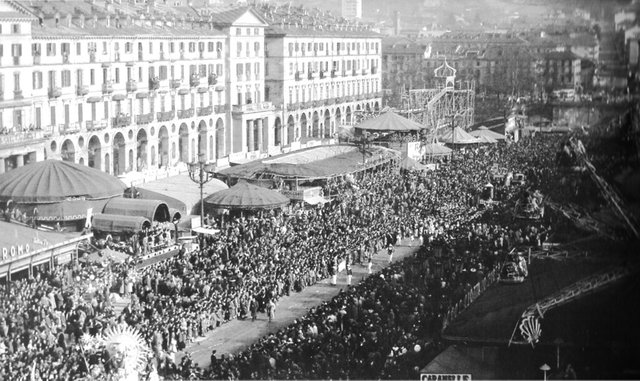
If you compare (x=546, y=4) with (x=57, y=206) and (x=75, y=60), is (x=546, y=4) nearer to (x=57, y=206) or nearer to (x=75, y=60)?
(x=57, y=206)

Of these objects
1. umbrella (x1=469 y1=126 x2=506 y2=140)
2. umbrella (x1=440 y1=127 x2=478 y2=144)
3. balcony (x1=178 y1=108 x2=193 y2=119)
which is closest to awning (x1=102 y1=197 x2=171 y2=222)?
umbrella (x1=469 y1=126 x2=506 y2=140)

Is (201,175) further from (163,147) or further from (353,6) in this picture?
(163,147)

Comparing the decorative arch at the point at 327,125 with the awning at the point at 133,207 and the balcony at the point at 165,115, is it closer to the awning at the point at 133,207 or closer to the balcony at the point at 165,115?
the balcony at the point at 165,115

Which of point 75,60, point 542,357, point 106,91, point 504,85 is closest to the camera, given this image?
point 542,357

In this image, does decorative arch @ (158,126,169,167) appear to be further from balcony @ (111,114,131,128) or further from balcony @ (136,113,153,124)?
balcony @ (111,114,131,128)

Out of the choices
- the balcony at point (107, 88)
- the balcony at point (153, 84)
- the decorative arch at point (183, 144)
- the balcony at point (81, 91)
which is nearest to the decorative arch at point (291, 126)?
the decorative arch at point (183, 144)

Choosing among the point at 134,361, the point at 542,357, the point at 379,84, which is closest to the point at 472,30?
the point at 542,357
